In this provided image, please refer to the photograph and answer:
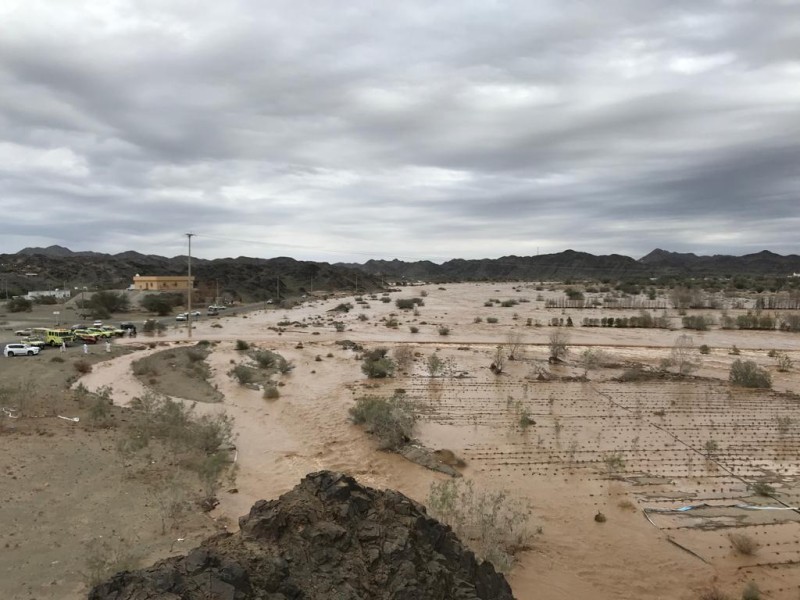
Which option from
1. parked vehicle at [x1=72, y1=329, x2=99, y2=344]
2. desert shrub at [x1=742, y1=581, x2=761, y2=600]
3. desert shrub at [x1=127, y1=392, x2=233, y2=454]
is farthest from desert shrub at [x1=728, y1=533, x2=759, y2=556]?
parked vehicle at [x1=72, y1=329, x2=99, y2=344]

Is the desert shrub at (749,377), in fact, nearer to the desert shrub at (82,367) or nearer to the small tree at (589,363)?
the small tree at (589,363)

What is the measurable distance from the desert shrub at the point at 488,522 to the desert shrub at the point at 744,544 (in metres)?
3.66

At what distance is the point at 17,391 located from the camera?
19.1 m

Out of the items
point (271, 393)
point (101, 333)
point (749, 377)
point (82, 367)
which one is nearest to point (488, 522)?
point (271, 393)

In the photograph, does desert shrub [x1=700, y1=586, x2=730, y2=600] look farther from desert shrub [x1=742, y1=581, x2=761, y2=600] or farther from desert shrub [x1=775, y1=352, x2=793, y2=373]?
desert shrub [x1=775, y1=352, x2=793, y2=373]

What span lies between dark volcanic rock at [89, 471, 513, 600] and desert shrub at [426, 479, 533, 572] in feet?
9.22

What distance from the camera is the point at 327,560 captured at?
581 centimetres

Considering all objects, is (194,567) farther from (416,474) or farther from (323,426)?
(323,426)

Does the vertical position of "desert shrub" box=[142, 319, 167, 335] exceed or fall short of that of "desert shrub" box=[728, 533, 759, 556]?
it exceeds it

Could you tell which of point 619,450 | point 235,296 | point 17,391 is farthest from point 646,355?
point 235,296

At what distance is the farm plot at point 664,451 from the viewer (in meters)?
10.5

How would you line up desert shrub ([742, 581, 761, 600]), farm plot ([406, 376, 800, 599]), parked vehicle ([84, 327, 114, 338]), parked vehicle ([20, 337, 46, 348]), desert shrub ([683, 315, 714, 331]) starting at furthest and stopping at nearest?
1. desert shrub ([683, 315, 714, 331])
2. parked vehicle ([84, 327, 114, 338])
3. parked vehicle ([20, 337, 46, 348])
4. farm plot ([406, 376, 800, 599])
5. desert shrub ([742, 581, 761, 600])

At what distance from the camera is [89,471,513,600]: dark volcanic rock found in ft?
→ 16.4

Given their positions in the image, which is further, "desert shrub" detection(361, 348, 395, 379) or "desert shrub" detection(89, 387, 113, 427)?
"desert shrub" detection(361, 348, 395, 379)
